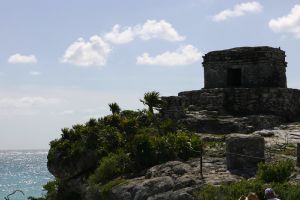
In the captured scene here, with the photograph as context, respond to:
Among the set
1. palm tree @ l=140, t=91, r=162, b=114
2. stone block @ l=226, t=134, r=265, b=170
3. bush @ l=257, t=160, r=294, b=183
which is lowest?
bush @ l=257, t=160, r=294, b=183

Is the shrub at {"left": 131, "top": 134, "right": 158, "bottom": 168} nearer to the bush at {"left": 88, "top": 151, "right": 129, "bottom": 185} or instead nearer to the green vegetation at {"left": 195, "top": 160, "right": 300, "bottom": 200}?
the bush at {"left": 88, "top": 151, "right": 129, "bottom": 185}

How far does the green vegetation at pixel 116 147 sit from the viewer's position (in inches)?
782

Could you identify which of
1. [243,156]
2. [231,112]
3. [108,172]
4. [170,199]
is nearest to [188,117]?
[231,112]

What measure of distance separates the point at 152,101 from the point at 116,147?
12.8 feet

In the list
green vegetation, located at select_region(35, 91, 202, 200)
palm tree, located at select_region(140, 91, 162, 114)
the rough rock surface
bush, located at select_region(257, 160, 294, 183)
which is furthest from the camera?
palm tree, located at select_region(140, 91, 162, 114)

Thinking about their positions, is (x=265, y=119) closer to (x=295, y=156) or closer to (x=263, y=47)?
(x=263, y=47)

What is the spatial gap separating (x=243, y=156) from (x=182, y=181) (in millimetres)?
2444

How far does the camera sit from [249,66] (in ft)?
96.4

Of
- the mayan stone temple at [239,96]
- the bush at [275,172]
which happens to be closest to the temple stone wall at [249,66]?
the mayan stone temple at [239,96]

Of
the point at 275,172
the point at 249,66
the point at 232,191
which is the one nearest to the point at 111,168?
the point at 232,191

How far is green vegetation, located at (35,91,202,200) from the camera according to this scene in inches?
782

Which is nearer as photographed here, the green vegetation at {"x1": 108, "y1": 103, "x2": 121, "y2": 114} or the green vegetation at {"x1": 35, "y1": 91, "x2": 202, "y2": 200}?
the green vegetation at {"x1": 35, "y1": 91, "x2": 202, "y2": 200}

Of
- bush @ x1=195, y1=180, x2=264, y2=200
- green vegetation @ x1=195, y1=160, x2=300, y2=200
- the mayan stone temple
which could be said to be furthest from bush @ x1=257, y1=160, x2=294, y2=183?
the mayan stone temple

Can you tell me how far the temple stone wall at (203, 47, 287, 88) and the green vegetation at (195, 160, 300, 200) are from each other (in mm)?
14512
